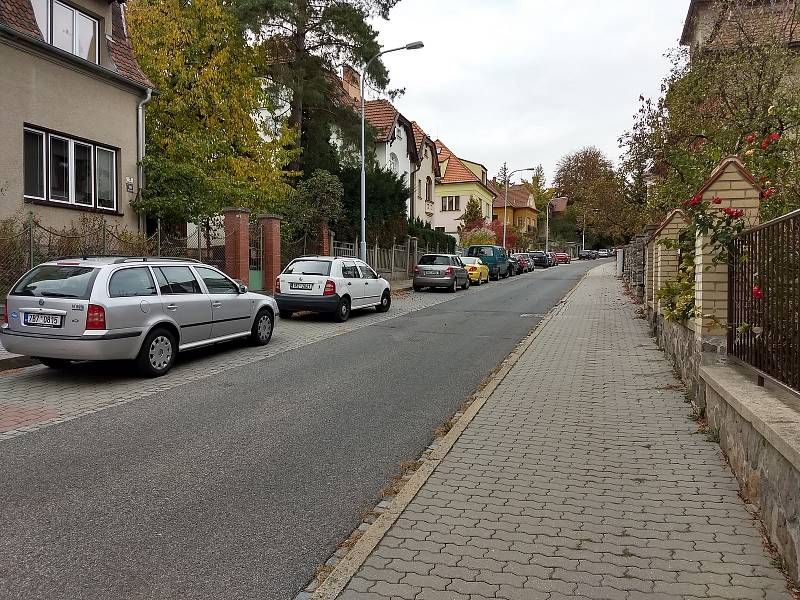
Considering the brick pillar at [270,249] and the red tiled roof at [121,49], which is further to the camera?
the brick pillar at [270,249]

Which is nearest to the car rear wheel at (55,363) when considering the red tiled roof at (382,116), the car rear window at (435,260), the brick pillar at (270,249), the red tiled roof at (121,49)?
the brick pillar at (270,249)

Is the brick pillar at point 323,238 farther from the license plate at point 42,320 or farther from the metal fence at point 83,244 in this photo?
the license plate at point 42,320

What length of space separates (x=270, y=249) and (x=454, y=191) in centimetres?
5013

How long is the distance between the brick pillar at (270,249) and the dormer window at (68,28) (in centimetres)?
633

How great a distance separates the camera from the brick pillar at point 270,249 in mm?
20781

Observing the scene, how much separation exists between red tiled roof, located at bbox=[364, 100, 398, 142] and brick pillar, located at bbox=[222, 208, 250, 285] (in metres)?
22.2

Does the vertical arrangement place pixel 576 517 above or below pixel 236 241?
below

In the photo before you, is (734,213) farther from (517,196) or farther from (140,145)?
(517,196)

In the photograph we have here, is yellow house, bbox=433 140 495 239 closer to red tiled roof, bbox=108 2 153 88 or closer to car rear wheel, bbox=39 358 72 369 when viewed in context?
red tiled roof, bbox=108 2 153 88

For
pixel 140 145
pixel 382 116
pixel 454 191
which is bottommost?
pixel 140 145

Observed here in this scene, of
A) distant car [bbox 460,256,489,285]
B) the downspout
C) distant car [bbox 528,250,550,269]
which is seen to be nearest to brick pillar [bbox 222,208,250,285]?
the downspout

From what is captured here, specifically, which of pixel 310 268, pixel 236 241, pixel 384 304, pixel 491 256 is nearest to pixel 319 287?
pixel 310 268

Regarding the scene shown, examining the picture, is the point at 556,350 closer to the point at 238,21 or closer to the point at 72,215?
the point at 72,215

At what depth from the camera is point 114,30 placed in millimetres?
18844
